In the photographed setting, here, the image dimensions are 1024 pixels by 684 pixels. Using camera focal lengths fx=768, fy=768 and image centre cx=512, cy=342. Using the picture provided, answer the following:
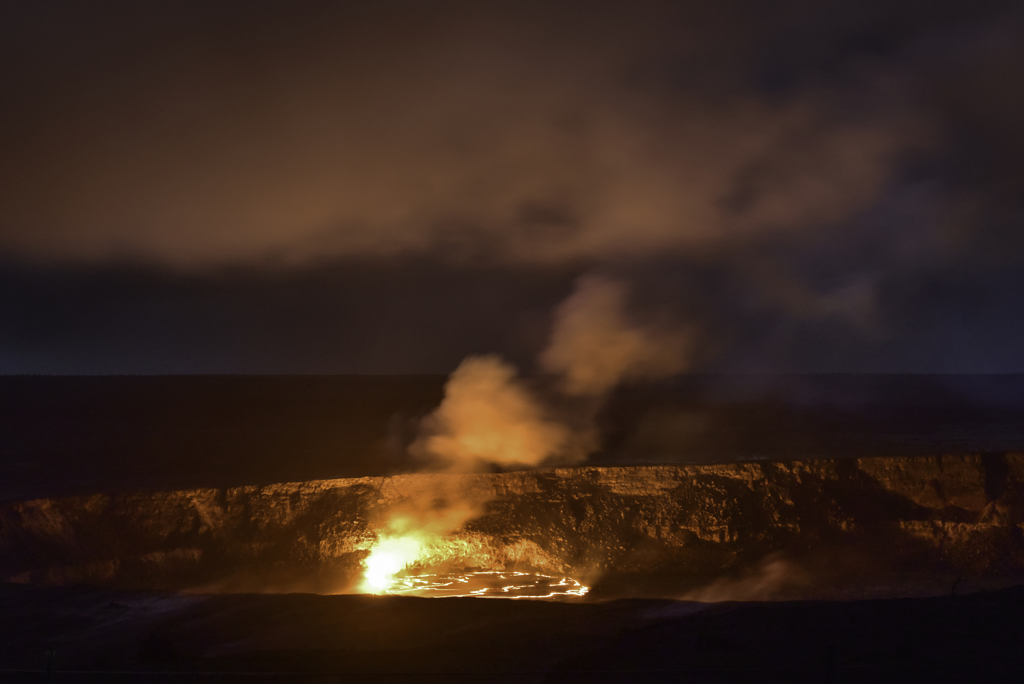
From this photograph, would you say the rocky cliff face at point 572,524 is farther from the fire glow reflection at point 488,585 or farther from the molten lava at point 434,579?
the fire glow reflection at point 488,585

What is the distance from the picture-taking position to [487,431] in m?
21.6

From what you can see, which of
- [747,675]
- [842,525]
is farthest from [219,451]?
[747,675]

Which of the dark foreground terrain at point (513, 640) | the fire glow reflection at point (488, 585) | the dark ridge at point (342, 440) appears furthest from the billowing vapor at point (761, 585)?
the dark ridge at point (342, 440)

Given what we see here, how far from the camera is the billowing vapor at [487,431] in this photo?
19578mm

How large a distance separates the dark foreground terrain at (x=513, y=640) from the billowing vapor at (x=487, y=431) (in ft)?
20.1

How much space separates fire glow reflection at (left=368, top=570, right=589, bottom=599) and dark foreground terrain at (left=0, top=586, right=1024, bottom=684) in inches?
45.8

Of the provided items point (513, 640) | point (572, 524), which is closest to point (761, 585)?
point (572, 524)

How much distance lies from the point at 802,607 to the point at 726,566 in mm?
4302

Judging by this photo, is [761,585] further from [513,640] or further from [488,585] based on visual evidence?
[513,640]

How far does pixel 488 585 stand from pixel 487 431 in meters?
7.57

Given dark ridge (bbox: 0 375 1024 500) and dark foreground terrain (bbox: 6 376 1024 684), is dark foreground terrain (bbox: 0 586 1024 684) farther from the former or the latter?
dark ridge (bbox: 0 375 1024 500)

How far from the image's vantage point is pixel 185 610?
508 inches

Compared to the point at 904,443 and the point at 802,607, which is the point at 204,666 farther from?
the point at 904,443

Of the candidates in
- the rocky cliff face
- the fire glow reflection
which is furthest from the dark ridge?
the fire glow reflection
